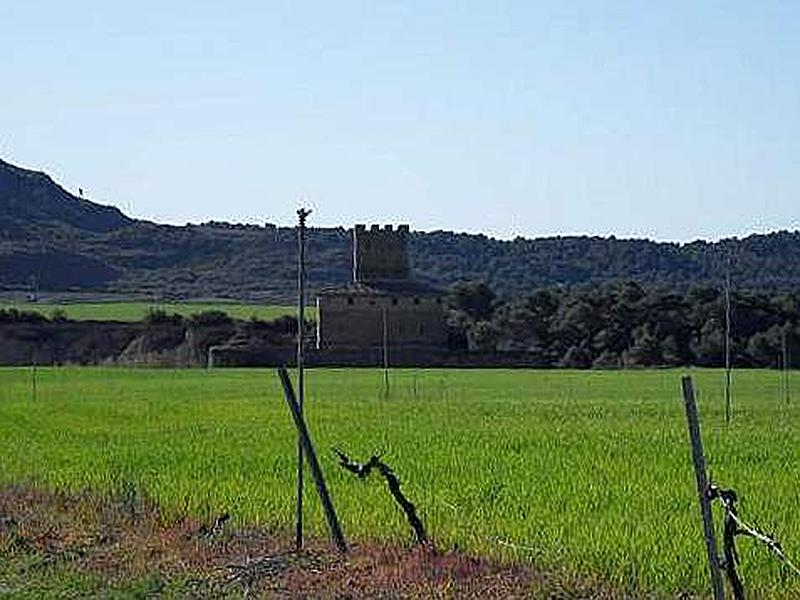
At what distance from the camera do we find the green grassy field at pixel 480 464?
15000mm

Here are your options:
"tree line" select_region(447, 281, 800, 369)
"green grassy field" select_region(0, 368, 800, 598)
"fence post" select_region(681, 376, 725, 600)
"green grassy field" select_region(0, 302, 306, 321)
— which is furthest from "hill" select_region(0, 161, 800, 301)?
"fence post" select_region(681, 376, 725, 600)

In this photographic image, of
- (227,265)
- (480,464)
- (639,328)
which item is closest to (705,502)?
→ (480,464)

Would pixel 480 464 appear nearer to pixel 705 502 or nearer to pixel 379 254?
pixel 705 502

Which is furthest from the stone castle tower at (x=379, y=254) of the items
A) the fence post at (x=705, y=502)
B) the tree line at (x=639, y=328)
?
the fence post at (x=705, y=502)

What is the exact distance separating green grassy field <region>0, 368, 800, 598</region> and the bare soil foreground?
24.3 inches

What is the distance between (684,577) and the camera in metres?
13.1

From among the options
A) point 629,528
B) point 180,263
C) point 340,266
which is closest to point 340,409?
point 629,528

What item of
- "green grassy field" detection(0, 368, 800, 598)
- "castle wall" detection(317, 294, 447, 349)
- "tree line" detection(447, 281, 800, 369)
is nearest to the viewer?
"green grassy field" detection(0, 368, 800, 598)

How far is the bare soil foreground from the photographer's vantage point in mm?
13117

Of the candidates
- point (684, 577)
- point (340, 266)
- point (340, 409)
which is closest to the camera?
point (684, 577)

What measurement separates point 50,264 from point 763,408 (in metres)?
133

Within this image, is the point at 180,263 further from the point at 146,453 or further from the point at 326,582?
the point at 326,582

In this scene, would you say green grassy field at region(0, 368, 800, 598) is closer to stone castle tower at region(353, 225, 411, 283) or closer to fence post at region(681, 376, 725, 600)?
fence post at region(681, 376, 725, 600)

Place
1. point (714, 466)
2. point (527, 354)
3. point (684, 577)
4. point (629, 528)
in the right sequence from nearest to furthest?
1. point (684, 577)
2. point (629, 528)
3. point (714, 466)
4. point (527, 354)
